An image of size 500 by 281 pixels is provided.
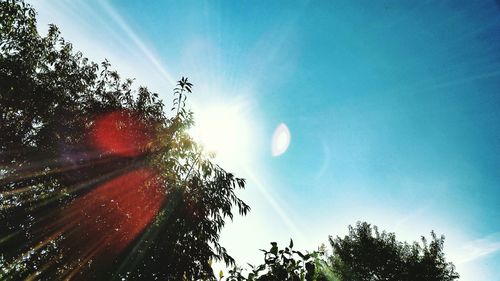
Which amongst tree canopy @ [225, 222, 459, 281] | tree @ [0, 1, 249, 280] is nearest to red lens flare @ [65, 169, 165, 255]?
tree @ [0, 1, 249, 280]

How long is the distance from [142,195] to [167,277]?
249 cm

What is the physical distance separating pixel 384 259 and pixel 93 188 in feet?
101

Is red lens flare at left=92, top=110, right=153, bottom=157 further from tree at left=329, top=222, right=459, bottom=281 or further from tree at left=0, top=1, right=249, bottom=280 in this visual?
tree at left=329, top=222, right=459, bottom=281

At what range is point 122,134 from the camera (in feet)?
28.5

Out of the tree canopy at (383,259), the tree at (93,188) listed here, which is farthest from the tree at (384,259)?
the tree at (93,188)

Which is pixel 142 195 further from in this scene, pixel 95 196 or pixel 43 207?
pixel 43 207

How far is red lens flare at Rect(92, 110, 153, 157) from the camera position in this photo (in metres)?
8.31

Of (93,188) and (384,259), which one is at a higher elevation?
(384,259)

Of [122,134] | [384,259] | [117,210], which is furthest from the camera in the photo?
[384,259]

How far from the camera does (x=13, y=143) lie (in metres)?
9.20

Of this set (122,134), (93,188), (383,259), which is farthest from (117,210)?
(383,259)

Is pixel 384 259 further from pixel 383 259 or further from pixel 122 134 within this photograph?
pixel 122 134

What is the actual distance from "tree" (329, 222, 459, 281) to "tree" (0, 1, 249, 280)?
23.8 meters

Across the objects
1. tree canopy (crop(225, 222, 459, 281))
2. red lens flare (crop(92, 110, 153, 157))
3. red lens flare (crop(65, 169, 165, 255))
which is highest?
tree canopy (crop(225, 222, 459, 281))
